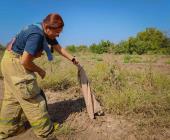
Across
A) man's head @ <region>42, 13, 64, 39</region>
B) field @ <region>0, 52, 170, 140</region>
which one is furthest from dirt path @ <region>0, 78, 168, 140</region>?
man's head @ <region>42, 13, 64, 39</region>

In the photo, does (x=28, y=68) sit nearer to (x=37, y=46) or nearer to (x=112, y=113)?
(x=37, y=46)

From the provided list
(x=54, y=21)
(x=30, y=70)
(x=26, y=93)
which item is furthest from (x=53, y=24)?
(x=26, y=93)

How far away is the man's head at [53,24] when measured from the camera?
3.71 meters

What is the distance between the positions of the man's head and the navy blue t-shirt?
11 centimetres

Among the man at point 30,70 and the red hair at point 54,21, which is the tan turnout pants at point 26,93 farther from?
the red hair at point 54,21

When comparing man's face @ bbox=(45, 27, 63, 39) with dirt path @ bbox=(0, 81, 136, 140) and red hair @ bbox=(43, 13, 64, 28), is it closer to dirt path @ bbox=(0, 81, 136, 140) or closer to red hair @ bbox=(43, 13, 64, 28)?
red hair @ bbox=(43, 13, 64, 28)

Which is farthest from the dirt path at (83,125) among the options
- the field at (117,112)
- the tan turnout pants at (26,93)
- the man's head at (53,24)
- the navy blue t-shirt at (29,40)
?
the man's head at (53,24)

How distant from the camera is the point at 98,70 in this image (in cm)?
666

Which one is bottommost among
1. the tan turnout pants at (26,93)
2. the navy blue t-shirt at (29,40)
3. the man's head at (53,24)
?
the tan turnout pants at (26,93)

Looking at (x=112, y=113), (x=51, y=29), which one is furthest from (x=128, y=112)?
(x=51, y=29)

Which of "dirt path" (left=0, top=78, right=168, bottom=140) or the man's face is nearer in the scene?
the man's face

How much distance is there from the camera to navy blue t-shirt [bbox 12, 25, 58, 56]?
357cm

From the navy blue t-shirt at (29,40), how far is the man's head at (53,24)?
105mm

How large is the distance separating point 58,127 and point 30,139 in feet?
1.25
